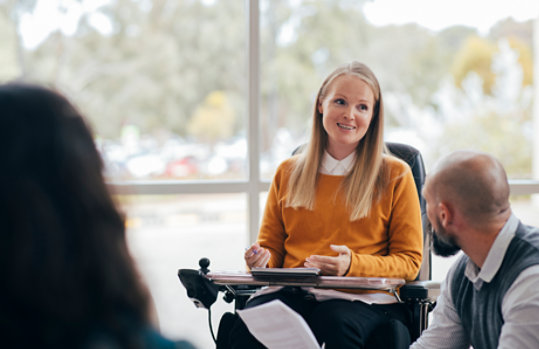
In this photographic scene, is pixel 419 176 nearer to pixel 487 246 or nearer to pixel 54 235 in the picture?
pixel 487 246

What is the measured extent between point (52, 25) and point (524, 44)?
2668mm

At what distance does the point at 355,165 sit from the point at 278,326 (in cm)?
77

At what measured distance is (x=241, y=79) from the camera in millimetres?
3697

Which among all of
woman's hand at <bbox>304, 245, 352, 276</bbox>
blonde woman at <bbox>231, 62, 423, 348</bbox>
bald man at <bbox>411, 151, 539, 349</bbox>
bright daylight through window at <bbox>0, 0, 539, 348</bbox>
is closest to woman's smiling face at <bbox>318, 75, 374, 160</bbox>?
blonde woman at <bbox>231, 62, 423, 348</bbox>

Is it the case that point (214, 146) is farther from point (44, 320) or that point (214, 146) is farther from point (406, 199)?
point (44, 320)

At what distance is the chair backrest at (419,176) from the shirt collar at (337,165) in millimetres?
169

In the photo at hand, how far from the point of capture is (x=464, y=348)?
1.79 meters

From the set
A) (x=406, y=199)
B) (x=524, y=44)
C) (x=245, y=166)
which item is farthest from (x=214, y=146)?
(x=524, y=44)

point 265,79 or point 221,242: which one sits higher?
point 265,79

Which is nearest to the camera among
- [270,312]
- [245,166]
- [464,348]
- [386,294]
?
[270,312]

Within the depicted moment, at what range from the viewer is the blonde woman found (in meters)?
1.97

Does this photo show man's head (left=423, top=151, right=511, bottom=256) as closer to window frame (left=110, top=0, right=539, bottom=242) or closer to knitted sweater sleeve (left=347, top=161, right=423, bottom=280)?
knitted sweater sleeve (left=347, top=161, right=423, bottom=280)

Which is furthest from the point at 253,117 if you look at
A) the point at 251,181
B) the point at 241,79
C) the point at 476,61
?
the point at 476,61

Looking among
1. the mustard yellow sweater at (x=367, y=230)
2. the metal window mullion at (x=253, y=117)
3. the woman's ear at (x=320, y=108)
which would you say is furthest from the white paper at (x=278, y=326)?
the metal window mullion at (x=253, y=117)
